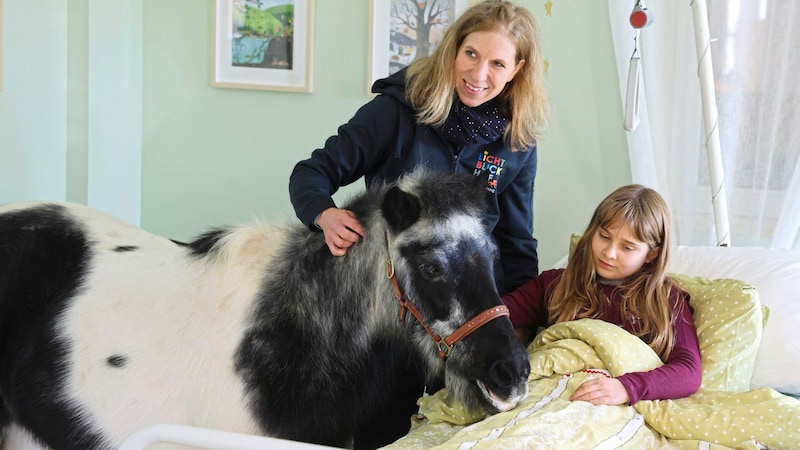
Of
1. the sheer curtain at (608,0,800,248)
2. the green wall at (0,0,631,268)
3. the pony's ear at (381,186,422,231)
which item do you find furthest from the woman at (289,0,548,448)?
the green wall at (0,0,631,268)

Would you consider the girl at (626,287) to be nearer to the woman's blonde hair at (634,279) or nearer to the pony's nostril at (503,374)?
the woman's blonde hair at (634,279)

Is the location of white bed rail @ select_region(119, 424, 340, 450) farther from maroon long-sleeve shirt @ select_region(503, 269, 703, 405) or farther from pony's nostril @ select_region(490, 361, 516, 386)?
maroon long-sleeve shirt @ select_region(503, 269, 703, 405)

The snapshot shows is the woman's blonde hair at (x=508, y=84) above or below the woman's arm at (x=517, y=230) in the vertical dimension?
above

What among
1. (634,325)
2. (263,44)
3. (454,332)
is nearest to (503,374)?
(454,332)

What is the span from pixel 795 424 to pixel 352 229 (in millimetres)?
880

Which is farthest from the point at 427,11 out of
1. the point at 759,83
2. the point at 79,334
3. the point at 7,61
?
the point at 79,334

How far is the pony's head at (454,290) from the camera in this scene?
1.33 meters

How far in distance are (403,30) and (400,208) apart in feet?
5.21

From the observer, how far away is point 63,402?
1584mm

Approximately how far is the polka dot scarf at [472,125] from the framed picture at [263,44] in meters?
1.33

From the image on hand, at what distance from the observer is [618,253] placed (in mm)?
1698

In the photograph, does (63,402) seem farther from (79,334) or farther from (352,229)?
(352,229)

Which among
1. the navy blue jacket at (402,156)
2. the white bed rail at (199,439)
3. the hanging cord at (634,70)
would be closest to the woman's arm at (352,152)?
the navy blue jacket at (402,156)

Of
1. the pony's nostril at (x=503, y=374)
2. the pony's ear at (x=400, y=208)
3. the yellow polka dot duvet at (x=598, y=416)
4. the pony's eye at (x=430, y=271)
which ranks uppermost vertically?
the pony's ear at (x=400, y=208)
